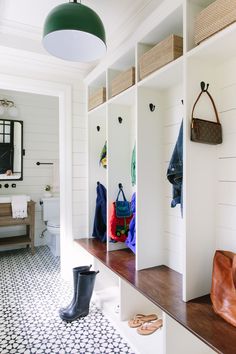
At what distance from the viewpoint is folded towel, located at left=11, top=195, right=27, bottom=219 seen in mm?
3631

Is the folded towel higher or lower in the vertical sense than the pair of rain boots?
higher

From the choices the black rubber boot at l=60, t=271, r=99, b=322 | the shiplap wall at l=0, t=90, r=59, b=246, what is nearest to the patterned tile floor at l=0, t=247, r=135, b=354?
the black rubber boot at l=60, t=271, r=99, b=322

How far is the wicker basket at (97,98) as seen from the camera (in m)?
2.53

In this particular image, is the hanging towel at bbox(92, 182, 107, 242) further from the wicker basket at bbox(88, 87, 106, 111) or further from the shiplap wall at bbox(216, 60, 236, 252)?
the shiplap wall at bbox(216, 60, 236, 252)

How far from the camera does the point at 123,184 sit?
2477mm

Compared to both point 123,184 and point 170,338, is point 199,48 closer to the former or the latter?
point 123,184

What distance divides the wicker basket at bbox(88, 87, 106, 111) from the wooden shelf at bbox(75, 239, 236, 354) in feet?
Result: 5.03

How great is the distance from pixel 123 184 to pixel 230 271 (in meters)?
1.34

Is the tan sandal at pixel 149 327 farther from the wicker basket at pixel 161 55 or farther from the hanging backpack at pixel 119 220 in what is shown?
the wicker basket at pixel 161 55

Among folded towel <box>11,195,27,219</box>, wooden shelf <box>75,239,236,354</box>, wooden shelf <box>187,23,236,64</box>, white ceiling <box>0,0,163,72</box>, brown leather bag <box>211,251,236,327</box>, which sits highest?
white ceiling <box>0,0,163,72</box>

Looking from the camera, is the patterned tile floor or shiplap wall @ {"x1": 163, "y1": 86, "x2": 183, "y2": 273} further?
shiplap wall @ {"x1": 163, "y1": 86, "x2": 183, "y2": 273}

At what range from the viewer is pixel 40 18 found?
2.17m

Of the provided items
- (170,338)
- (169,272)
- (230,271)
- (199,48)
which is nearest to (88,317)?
(169,272)

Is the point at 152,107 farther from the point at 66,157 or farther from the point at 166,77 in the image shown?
the point at 66,157
